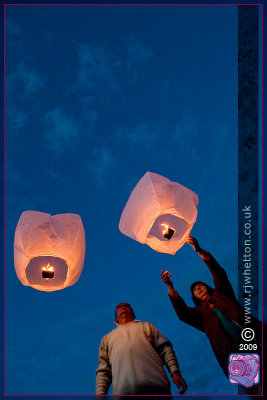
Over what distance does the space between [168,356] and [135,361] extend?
37 cm

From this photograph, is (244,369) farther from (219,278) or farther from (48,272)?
(48,272)

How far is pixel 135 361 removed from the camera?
16.3 feet

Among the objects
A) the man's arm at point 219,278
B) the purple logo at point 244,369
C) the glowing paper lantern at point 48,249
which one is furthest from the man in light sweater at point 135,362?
the man's arm at point 219,278

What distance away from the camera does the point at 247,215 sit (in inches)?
291

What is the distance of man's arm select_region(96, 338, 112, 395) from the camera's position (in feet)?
16.8

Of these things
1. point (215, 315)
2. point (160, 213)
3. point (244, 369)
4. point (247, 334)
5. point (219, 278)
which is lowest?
point (244, 369)

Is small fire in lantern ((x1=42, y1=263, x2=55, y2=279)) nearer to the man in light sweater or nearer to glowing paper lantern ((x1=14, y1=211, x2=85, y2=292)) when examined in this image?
glowing paper lantern ((x1=14, y1=211, x2=85, y2=292))

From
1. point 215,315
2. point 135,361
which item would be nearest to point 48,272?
point 135,361

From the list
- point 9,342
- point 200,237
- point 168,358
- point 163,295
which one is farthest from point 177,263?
point 168,358

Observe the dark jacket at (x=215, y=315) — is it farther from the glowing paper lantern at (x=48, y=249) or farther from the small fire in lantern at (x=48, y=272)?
the small fire in lantern at (x=48, y=272)

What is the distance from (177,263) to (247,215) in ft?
80.0

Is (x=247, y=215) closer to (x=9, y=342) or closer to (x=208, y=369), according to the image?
(x=208, y=369)

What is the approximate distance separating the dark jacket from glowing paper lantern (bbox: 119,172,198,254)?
35.9 inches

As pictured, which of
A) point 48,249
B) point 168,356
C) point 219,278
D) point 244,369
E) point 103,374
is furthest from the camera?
point 219,278
